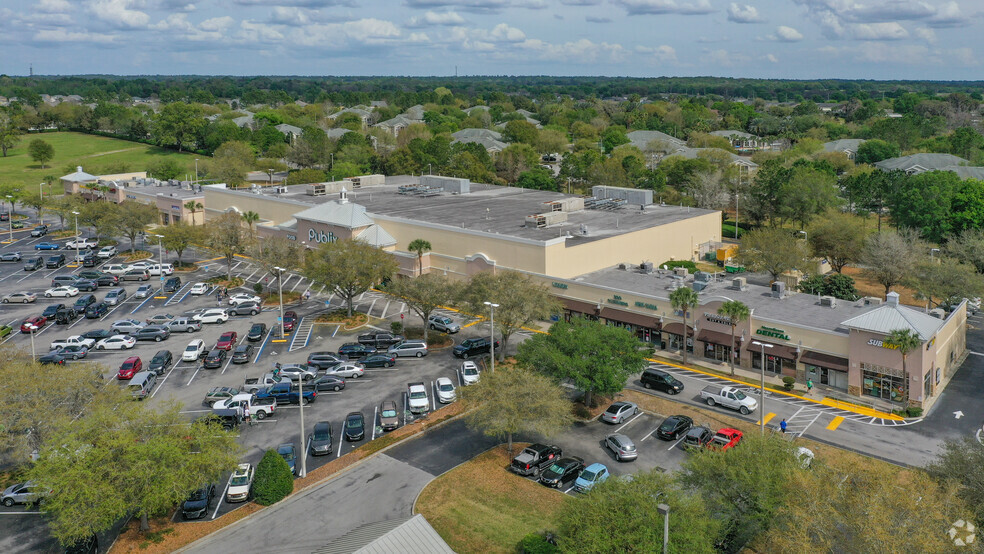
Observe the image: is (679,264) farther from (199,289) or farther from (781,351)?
(199,289)

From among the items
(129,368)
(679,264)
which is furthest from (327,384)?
(679,264)

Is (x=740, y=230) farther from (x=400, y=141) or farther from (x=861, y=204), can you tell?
(x=400, y=141)

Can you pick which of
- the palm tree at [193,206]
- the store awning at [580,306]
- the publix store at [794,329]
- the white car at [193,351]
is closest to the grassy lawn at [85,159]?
the palm tree at [193,206]

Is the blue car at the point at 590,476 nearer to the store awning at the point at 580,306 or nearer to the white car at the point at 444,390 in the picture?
the white car at the point at 444,390

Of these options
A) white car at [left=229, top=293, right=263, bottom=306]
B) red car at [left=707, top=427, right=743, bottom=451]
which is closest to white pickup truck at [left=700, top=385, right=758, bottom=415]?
red car at [left=707, top=427, right=743, bottom=451]

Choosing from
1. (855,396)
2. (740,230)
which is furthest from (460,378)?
(740,230)

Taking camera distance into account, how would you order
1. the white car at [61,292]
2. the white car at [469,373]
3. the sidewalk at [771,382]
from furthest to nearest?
the white car at [61,292] → the white car at [469,373] → the sidewalk at [771,382]

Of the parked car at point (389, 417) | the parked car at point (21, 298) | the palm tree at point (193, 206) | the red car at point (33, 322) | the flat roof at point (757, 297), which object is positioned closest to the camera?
the parked car at point (389, 417)

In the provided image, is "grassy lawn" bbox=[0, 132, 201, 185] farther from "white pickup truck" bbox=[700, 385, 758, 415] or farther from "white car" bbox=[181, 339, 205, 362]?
"white pickup truck" bbox=[700, 385, 758, 415]
